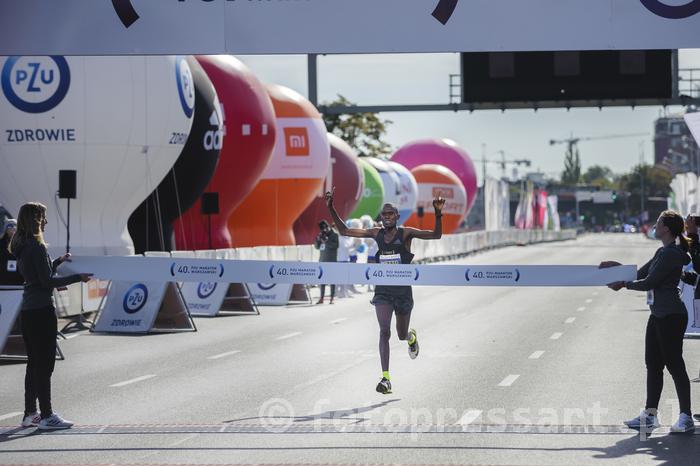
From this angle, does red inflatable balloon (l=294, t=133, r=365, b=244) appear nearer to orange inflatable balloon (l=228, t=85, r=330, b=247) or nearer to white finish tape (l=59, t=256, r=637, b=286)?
orange inflatable balloon (l=228, t=85, r=330, b=247)

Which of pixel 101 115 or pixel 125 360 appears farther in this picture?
pixel 101 115

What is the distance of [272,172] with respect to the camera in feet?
140

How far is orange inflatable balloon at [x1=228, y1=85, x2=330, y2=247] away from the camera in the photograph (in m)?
42.1

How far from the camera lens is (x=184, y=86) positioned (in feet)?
97.2

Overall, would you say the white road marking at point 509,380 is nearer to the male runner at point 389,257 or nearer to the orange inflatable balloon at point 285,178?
the male runner at point 389,257

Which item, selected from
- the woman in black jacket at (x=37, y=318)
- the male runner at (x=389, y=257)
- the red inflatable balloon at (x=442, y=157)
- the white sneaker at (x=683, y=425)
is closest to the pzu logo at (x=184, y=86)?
the male runner at (x=389, y=257)

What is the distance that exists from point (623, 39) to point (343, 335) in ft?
31.2

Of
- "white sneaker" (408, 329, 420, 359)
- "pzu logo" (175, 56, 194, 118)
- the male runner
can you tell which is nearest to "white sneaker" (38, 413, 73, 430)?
the male runner

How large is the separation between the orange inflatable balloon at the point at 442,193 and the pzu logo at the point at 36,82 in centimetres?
4604

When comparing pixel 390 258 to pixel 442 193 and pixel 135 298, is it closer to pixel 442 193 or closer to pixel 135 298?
pixel 135 298


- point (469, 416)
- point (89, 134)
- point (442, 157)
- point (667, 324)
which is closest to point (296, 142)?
point (89, 134)

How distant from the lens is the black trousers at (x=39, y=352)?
1068cm

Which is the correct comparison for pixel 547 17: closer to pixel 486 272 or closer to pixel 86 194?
pixel 486 272

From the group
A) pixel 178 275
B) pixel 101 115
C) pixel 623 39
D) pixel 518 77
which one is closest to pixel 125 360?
pixel 178 275
